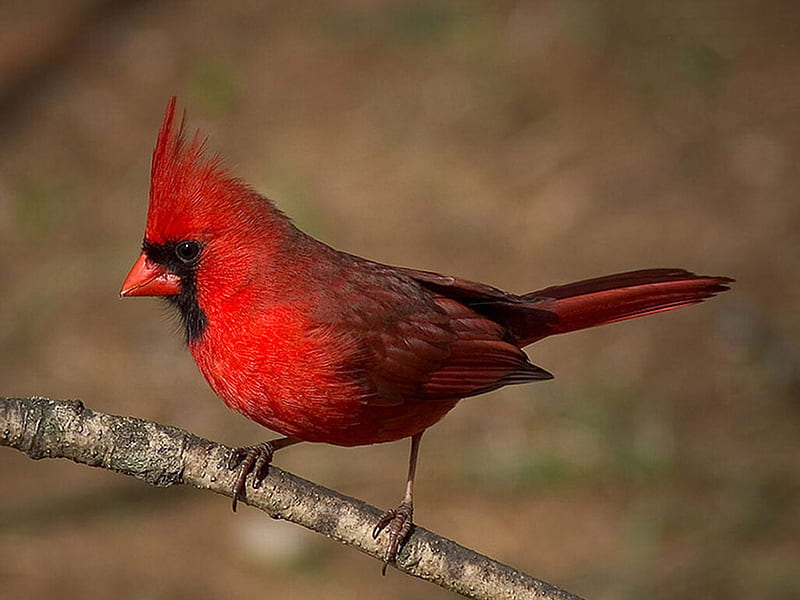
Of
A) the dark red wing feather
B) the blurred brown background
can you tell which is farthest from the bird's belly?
the blurred brown background

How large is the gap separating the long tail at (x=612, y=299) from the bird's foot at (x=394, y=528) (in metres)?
0.60

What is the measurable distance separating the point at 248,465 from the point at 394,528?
0.35m

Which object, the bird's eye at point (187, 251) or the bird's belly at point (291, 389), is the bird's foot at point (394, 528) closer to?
the bird's belly at point (291, 389)

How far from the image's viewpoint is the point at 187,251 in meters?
2.57

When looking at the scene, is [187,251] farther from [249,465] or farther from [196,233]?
[249,465]

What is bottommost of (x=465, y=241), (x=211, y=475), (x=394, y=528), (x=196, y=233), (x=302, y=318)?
(x=211, y=475)

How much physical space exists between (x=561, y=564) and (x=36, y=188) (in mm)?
3274

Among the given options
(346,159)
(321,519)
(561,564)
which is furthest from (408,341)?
(346,159)

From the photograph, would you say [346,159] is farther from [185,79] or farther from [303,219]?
[185,79]

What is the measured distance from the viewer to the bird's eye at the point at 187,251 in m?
2.56

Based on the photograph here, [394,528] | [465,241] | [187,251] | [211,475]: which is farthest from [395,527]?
[465,241]

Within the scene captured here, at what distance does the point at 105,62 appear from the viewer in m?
6.68

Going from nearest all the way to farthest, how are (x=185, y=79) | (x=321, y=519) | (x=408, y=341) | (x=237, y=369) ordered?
1. (x=321, y=519)
2. (x=237, y=369)
3. (x=408, y=341)
4. (x=185, y=79)

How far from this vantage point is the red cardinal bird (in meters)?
2.45
